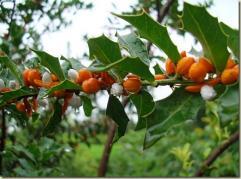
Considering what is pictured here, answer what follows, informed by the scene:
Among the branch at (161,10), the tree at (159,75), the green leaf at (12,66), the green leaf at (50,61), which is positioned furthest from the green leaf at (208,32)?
the branch at (161,10)

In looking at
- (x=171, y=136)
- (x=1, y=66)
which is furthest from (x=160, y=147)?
(x=1, y=66)

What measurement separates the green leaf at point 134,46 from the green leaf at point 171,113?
3.2 inches

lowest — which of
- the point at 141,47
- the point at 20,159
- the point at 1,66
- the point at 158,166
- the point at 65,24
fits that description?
the point at 158,166

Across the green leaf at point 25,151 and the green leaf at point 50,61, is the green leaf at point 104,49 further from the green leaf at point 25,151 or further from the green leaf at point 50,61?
the green leaf at point 25,151

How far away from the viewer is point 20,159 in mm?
1437

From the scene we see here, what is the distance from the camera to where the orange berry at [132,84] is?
2.24 feet

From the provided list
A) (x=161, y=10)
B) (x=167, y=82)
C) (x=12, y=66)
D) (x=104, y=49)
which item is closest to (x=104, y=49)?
(x=104, y=49)

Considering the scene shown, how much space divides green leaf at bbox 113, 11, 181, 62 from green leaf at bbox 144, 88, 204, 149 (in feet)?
0.18

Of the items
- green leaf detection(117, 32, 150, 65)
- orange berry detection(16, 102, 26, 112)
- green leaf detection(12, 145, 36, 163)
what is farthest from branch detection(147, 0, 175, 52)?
green leaf detection(117, 32, 150, 65)

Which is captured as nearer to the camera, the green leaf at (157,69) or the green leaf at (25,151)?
the green leaf at (157,69)

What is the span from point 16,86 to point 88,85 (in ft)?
0.68

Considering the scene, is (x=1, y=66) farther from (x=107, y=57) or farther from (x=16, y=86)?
(x=107, y=57)

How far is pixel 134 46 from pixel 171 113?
0.14 metres

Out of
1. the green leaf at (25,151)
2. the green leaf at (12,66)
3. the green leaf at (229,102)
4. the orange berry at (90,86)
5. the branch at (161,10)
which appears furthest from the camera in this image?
the branch at (161,10)
